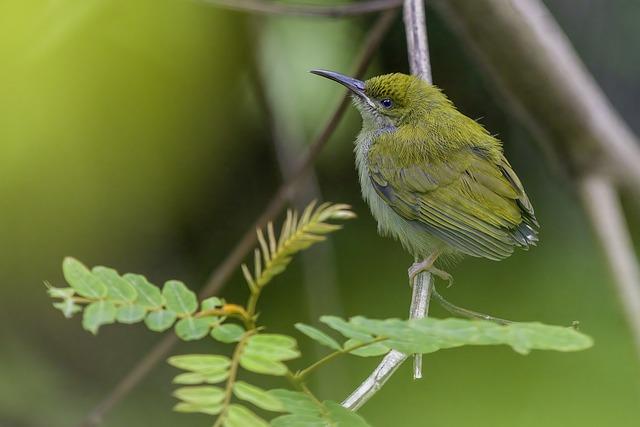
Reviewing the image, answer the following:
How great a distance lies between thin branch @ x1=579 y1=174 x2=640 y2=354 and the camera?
10.3 feet

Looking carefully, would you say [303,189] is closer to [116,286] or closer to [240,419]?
[116,286]

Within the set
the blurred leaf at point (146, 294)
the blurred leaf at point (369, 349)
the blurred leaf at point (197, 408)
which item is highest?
the blurred leaf at point (369, 349)

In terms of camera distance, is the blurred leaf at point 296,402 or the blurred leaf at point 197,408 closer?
the blurred leaf at point 197,408

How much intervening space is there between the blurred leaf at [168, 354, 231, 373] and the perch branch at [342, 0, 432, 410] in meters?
0.34

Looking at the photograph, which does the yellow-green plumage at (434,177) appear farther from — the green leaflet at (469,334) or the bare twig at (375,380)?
the green leaflet at (469,334)

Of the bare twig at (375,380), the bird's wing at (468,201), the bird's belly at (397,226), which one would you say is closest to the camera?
the bare twig at (375,380)

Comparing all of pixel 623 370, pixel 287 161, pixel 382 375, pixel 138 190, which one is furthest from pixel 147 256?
pixel 382 375

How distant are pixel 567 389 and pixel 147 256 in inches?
88.1

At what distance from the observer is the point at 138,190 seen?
4648 mm

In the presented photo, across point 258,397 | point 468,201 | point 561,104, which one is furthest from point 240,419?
point 561,104

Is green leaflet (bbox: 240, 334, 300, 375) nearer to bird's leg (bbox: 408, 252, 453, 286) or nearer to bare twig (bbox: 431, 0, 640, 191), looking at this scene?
bird's leg (bbox: 408, 252, 453, 286)

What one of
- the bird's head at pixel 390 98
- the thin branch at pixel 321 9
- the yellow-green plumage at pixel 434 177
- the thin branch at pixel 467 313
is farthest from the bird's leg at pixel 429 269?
the thin branch at pixel 321 9

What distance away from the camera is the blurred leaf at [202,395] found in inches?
50.5

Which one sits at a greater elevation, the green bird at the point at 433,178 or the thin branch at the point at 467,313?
the green bird at the point at 433,178
